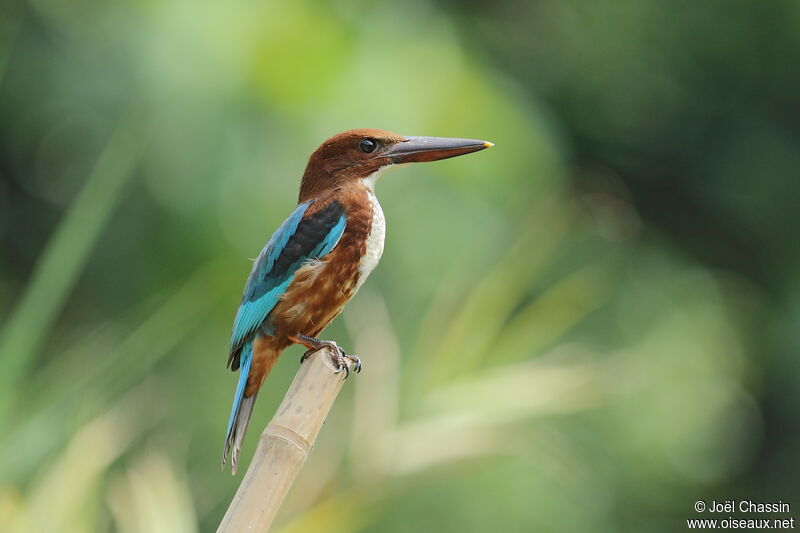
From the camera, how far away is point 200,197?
342 cm

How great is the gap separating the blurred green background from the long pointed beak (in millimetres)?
423

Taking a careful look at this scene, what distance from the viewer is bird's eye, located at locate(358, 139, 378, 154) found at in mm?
1944

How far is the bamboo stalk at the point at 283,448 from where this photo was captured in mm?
1187

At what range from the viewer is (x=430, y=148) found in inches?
69.3

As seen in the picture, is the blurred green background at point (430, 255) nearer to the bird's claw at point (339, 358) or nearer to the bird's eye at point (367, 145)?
the bird's claw at point (339, 358)

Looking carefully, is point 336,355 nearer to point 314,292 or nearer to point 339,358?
point 339,358

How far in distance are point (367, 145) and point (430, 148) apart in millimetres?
221

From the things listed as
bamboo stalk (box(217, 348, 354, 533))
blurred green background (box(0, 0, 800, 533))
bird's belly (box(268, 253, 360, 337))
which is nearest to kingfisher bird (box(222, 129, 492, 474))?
bird's belly (box(268, 253, 360, 337))

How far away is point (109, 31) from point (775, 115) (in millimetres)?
3623

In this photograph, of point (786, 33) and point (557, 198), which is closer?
point (557, 198)

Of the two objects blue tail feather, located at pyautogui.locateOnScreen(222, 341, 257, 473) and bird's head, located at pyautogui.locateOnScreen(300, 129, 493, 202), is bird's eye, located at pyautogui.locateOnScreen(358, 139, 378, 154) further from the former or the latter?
blue tail feather, located at pyautogui.locateOnScreen(222, 341, 257, 473)

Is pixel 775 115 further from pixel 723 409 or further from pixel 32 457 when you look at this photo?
pixel 32 457

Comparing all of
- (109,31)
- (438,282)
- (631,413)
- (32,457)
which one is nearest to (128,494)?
(32,457)

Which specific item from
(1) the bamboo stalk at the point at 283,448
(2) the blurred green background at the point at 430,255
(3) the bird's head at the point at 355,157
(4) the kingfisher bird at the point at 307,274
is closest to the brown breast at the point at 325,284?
(4) the kingfisher bird at the point at 307,274
